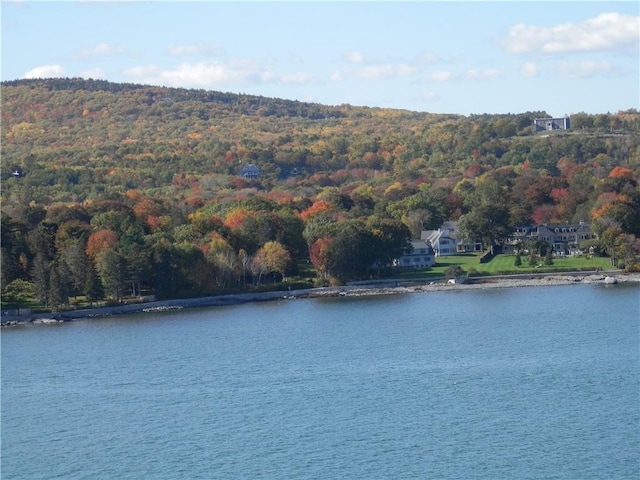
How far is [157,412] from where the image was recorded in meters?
25.6

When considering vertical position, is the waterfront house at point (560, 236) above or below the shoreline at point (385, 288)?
above

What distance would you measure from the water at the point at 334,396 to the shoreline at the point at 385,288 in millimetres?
3621

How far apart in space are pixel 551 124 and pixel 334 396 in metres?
77.1

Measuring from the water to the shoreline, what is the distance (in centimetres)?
362

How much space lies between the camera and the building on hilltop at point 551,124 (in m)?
99.4

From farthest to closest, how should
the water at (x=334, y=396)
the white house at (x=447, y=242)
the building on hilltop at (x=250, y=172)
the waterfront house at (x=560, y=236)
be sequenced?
the building on hilltop at (x=250, y=172)
the white house at (x=447, y=242)
the waterfront house at (x=560, y=236)
the water at (x=334, y=396)

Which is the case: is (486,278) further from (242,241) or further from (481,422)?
(481,422)

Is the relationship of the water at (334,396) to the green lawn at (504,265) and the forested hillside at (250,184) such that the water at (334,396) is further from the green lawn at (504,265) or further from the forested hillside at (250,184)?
the green lawn at (504,265)

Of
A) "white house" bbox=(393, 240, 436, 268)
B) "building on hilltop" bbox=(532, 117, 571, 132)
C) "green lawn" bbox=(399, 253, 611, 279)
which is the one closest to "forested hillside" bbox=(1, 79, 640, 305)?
"green lawn" bbox=(399, 253, 611, 279)

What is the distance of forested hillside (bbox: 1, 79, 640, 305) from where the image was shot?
→ 4741cm

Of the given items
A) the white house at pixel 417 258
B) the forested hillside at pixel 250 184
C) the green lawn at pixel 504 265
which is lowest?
the green lawn at pixel 504 265

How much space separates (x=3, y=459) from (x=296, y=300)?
946 inches

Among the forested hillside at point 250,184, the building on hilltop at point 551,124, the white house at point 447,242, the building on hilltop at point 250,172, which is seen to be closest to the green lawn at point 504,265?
the forested hillside at point 250,184

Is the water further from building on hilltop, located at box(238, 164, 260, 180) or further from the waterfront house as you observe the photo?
building on hilltop, located at box(238, 164, 260, 180)
